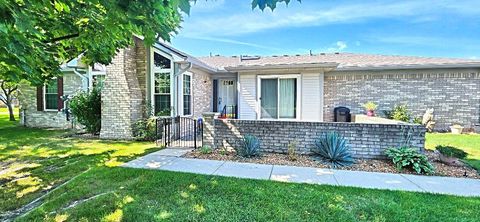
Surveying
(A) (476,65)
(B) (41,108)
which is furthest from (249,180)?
(B) (41,108)

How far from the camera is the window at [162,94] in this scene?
396 inches

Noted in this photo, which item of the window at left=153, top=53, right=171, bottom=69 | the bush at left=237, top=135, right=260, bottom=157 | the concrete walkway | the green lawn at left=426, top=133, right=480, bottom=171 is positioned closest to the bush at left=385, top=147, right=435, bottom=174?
the concrete walkway

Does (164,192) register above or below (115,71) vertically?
below

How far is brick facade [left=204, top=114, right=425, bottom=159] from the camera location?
6.37m

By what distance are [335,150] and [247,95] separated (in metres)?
6.21

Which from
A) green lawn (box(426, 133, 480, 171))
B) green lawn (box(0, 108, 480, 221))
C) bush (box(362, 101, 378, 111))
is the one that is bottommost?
green lawn (box(0, 108, 480, 221))

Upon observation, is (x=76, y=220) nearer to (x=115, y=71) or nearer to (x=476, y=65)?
(x=115, y=71)

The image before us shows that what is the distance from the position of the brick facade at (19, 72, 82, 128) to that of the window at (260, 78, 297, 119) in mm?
10015

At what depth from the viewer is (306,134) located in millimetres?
6906

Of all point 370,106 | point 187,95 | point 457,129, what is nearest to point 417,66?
point 370,106

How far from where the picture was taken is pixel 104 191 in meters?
4.32

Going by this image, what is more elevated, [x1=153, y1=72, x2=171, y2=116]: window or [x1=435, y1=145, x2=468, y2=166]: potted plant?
[x1=153, y1=72, x2=171, y2=116]: window

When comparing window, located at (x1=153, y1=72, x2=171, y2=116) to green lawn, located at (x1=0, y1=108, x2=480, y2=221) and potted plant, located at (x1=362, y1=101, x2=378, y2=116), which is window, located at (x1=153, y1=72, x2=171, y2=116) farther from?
potted plant, located at (x1=362, y1=101, x2=378, y2=116)

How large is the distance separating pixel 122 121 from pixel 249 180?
23.0 feet
